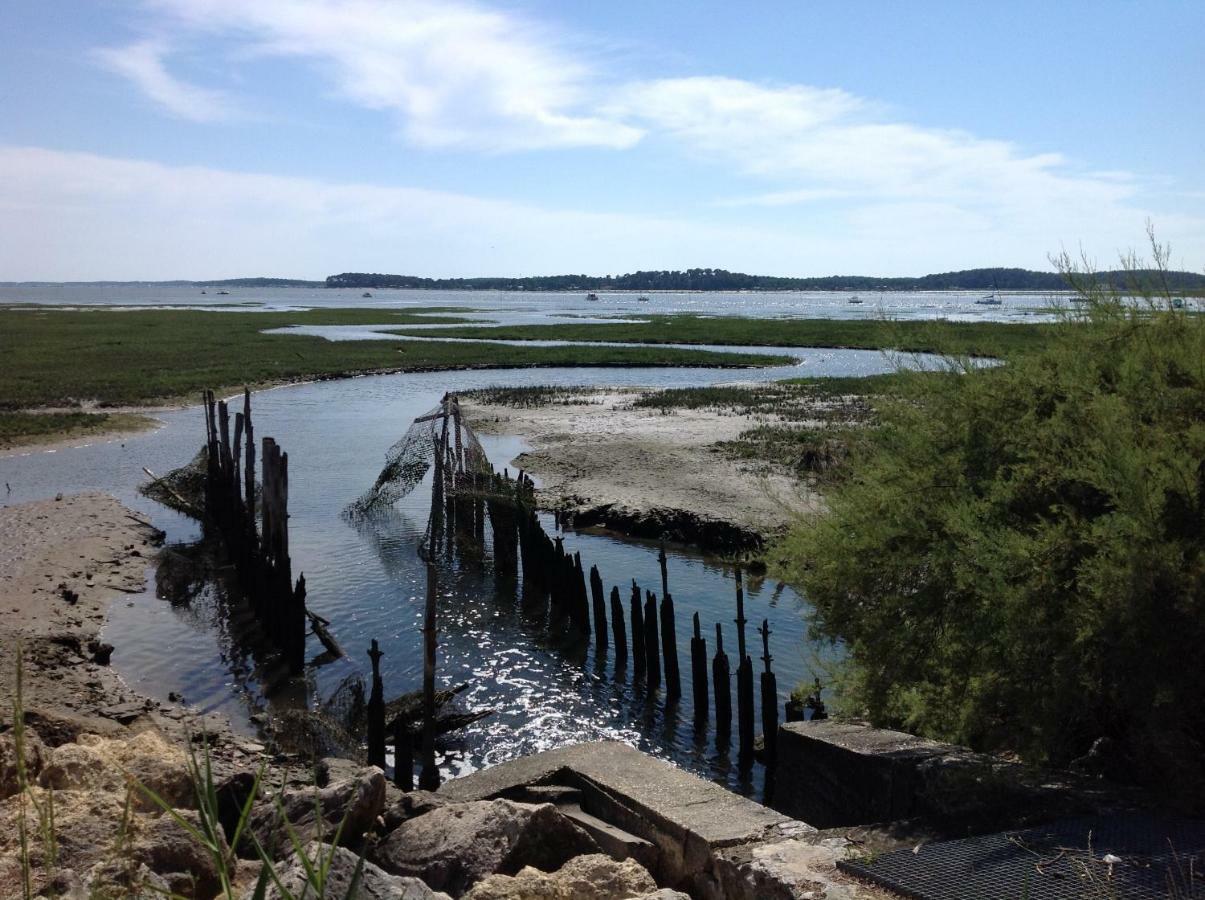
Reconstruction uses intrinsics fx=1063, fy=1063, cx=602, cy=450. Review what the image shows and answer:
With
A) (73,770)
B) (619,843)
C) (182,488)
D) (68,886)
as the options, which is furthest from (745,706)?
(182,488)

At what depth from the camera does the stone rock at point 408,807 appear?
8148 mm

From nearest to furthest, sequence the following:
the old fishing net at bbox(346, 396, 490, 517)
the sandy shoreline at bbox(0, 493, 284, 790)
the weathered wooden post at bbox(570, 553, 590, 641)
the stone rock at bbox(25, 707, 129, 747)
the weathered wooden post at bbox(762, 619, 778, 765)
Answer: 1. the stone rock at bbox(25, 707, 129, 747)
2. the sandy shoreline at bbox(0, 493, 284, 790)
3. the weathered wooden post at bbox(762, 619, 778, 765)
4. the weathered wooden post at bbox(570, 553, 590, 641)
5. the old fishing net at bbox(346, 396, 490, 517)

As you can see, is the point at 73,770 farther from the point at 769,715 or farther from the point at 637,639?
the point at 637,639

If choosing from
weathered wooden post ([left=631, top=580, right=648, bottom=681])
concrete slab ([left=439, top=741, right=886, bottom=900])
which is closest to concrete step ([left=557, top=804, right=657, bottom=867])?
concrete slab ([left=439, top=741, right=886, bottom=900])

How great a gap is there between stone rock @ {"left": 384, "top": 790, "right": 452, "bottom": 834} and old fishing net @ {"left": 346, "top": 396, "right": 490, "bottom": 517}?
14.4m

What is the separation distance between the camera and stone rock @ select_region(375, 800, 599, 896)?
23.0ft

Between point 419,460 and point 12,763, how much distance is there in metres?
16.7

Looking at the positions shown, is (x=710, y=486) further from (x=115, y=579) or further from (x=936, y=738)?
(x=936, y=738)

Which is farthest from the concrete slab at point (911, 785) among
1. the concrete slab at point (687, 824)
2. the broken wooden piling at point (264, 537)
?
the broken wooden piling at point (264, 537)

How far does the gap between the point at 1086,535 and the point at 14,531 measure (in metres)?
21.2

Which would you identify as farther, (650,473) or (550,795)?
(650,473)

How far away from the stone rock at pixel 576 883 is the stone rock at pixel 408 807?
1.86 metres

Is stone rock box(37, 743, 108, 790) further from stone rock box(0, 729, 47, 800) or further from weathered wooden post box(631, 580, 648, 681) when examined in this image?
weathered wooden post box(631, 580, 648, 681)

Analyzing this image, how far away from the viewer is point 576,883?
6.36m
